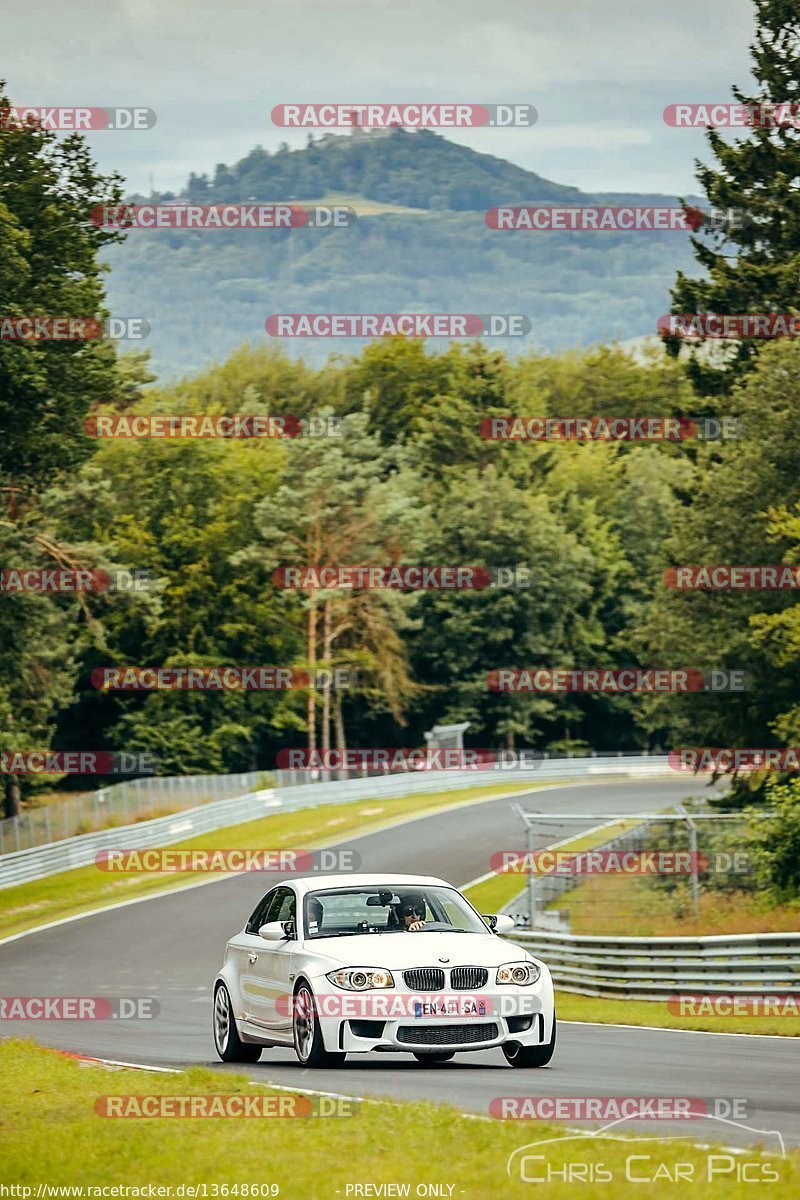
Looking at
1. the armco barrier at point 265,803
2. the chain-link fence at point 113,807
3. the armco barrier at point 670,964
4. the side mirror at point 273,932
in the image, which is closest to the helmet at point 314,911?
the side mirror at point 273,932

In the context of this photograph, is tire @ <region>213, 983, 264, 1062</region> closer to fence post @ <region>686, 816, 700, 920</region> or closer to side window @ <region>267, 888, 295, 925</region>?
side window @ <region>267, 888, 295, 925</region>

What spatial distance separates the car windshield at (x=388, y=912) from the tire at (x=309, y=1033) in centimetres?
57

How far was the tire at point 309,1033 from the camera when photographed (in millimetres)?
13477

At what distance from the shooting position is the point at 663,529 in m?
101

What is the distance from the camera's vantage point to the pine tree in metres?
54.1

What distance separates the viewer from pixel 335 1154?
9.19 meters

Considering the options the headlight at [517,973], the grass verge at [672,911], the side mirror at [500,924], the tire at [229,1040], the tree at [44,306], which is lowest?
the grass verge at [672,911]

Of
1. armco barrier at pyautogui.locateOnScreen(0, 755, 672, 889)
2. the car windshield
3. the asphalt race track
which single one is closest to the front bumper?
the asphalt race track

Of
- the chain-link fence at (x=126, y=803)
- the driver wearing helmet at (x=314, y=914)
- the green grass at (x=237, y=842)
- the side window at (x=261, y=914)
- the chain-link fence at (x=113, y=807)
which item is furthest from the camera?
the chain-link fence at (x=126, y=803)

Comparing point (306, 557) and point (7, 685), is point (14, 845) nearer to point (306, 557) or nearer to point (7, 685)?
point (7, 685)

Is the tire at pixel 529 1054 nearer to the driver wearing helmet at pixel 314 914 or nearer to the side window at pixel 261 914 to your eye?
the driver wearing helmet at pixel 314 914

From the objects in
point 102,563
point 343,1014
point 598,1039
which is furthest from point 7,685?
point 343,1014

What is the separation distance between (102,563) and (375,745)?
40663mm

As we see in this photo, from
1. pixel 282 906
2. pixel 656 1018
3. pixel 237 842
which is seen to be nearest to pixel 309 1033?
pixel 282 906
